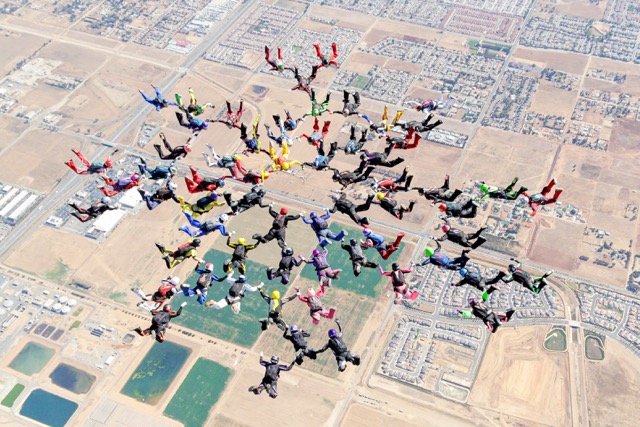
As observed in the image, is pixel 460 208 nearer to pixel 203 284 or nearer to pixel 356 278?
pixel 203 284

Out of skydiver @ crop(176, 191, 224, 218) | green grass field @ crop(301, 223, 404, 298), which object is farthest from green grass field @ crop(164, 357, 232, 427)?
skydiver @ crop(176, 191, 224, 218)

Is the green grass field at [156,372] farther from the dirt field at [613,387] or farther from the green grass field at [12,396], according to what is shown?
the dirt field at [613,387]

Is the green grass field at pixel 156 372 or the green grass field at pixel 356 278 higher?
the green grass field at pixel 356 278

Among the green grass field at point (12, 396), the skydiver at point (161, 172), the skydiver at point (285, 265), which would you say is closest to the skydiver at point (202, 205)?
the skydiver at point (161, 172)

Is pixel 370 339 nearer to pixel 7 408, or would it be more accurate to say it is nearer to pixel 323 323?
pixel 323 323

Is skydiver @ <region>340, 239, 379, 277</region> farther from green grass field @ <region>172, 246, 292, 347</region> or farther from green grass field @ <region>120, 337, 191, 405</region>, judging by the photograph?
green grass field @ <region>120, 337, 191, 405</region>

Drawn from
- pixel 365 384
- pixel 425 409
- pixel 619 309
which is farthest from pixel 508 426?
pixel 619 309
